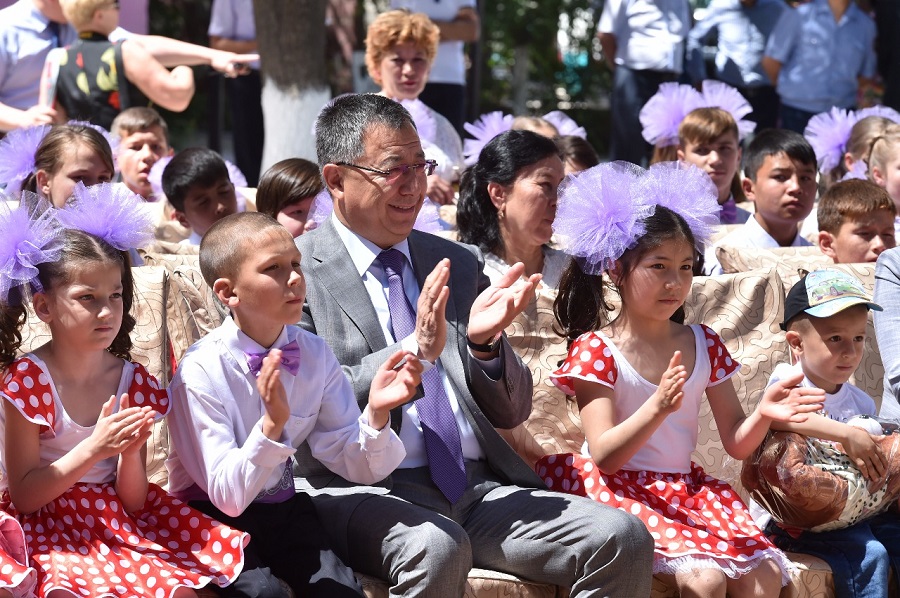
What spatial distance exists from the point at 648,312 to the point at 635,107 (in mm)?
4710

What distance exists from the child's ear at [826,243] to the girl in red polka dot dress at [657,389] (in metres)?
1.54

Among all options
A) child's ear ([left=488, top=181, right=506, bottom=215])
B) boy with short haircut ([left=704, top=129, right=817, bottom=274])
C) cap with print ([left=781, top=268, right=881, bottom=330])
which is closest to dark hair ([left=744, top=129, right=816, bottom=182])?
boy with short haircut ([left=704, top=129, right=817, bottom=274])

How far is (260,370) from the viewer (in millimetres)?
3096

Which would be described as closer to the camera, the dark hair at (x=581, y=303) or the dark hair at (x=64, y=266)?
the dark hair at (x=64, y=266)

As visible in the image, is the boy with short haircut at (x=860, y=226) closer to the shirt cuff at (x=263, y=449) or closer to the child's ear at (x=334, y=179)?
the child's ear at (x=334, y=179)

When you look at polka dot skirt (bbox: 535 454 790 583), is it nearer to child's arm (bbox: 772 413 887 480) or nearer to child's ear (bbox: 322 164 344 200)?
child's arm (bbox: 772 413 887 480)

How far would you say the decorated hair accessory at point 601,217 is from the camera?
3.59 meters

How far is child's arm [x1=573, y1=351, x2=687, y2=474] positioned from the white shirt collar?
656mm

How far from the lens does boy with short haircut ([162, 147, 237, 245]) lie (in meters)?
5.45

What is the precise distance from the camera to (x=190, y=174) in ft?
17.9

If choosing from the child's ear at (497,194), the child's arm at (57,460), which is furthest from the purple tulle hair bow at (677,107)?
the child's arm at (57,460)

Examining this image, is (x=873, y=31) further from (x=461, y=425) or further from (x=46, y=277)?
(x=46, y=277)

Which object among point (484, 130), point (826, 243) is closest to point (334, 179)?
point (484, 130)

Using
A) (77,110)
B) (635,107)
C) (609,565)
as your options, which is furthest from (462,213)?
(635,107)
